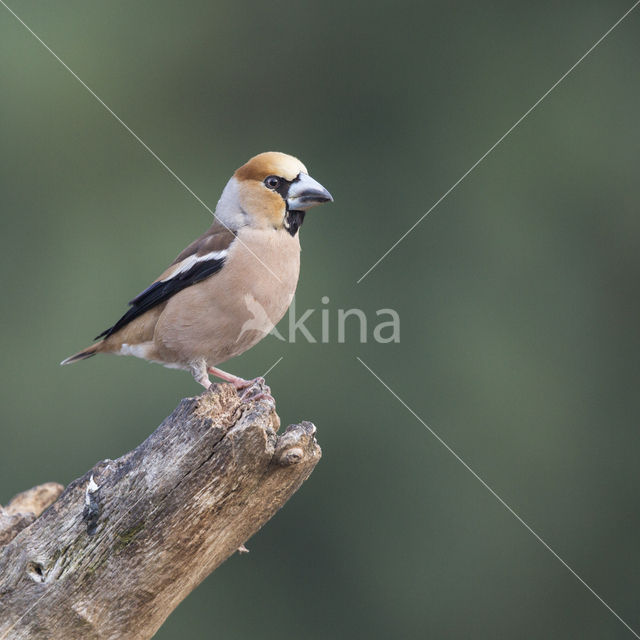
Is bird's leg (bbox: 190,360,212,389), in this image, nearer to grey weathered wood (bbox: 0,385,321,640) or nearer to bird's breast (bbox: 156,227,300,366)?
bird's breast (bbox: 156,227,300,366)

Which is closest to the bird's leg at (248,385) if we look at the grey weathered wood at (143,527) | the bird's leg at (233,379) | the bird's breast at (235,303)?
the bird's leg at (233,379)

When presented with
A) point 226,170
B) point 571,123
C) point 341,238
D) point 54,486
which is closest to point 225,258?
point 54,486

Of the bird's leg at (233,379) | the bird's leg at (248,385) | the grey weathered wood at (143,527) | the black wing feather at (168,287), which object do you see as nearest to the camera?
the grey weathered wood at (143,527)

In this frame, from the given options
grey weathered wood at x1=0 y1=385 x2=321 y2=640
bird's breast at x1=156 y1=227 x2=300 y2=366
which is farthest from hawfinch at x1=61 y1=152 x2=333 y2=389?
grey weathered wood at x1=0 y1=385 x2=321 y2=640

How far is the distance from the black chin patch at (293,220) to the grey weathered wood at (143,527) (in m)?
1.64

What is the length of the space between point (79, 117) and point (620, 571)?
22.1 feet

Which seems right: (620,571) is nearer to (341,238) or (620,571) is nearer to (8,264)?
(341,238)

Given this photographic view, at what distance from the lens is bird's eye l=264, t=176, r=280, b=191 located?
4.68 metres

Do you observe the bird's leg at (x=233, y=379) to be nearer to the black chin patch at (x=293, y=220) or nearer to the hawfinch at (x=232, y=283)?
the hawfinch at (x=232, y=283)

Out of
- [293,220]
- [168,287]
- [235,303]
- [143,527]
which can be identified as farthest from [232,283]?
[143,527]

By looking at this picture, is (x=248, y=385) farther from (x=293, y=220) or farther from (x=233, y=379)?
(x=293, y=220)

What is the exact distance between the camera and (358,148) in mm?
9492

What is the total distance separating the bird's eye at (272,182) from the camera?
4684mm

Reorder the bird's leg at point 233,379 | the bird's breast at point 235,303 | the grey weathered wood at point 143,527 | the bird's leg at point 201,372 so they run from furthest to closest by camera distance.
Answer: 1. the bird's leg at point 201,372
2. the bird's breast at point 235,303
3. the bird's leg at point 233,379
4. the grey weathered wood at point 143,527
